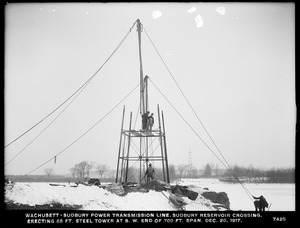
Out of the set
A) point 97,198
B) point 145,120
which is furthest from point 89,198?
point 145,120

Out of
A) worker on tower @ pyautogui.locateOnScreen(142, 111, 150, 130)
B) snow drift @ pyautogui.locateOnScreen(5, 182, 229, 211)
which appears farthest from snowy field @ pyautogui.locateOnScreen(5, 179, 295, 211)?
worker on tower @ pyautogui.locateOnScreen(142, 111, 150, 130)

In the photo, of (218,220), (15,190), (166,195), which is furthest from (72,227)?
(218,220)

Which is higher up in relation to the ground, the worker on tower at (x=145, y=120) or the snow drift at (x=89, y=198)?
the worker on tower at (x=145, y=120)

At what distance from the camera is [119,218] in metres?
8.37

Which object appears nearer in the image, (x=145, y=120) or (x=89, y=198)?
(x=89, y=198)

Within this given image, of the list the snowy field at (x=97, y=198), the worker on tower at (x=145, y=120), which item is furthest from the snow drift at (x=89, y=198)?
the worker on tower at (x=145, y=120)

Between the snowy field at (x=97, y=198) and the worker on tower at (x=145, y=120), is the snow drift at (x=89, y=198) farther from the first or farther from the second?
the worker on tower at (x=145, y=120)

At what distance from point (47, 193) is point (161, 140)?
16.0 feet

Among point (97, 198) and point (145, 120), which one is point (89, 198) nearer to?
point (97, 198)

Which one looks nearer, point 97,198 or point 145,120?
point 97,198

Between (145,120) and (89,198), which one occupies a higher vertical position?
(145,120)

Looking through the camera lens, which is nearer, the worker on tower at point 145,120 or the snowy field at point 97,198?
the snowy field at point 97,198
